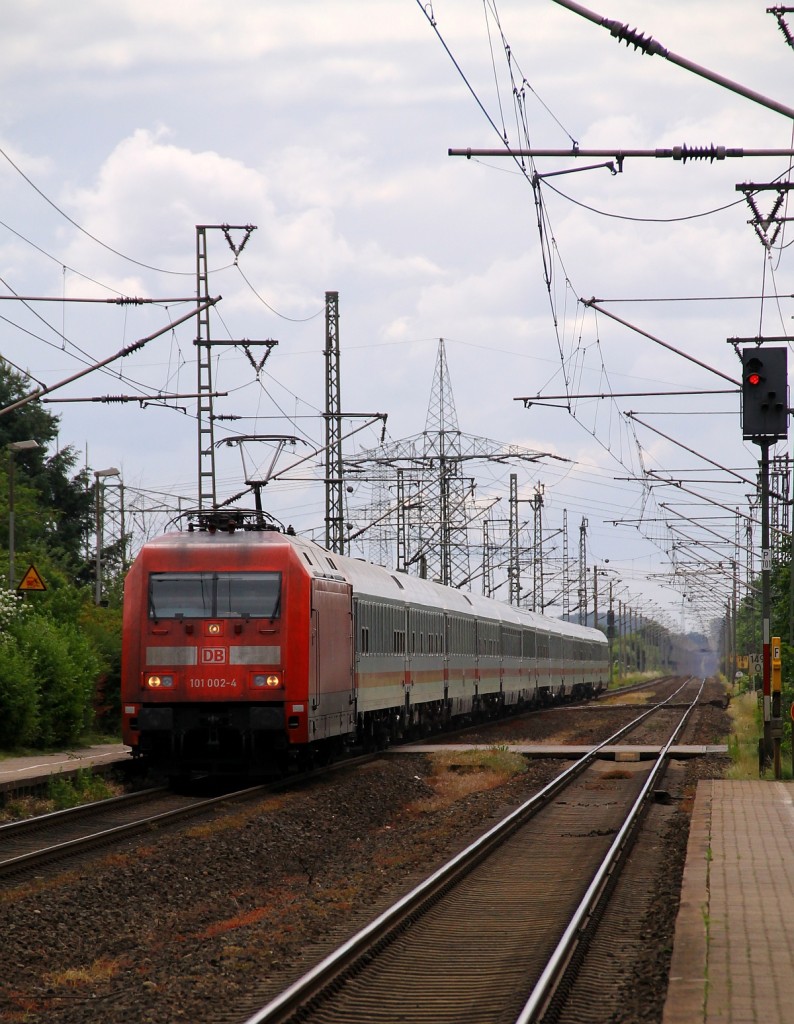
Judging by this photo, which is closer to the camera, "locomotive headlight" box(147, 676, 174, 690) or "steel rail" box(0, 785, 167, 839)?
"steel rail" box(0, 785, 167, 839)

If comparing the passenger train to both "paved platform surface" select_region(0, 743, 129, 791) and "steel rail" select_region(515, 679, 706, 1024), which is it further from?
"steel rail" select_region(515, 679, 706, 1024)

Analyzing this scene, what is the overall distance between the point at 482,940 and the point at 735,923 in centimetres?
169

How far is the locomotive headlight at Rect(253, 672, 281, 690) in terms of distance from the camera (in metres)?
19.5

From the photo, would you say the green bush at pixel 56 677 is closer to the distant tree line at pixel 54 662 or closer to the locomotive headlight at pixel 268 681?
the distant tree line at pixel 54 662

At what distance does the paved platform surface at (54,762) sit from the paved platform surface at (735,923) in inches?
331

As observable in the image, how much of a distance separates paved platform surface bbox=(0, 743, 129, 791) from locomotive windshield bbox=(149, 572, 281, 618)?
260 cm

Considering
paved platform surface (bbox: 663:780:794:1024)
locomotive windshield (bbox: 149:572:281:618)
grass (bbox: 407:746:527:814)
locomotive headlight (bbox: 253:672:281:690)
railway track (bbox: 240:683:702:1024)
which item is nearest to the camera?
paved platform surface (bbox: 663:780:794:1024)

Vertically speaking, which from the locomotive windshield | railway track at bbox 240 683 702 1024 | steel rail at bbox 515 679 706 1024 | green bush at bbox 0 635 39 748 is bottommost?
railway track at bbox 240 683 702 1024

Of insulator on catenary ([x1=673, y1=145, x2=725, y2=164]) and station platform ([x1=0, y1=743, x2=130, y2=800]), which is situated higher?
insulator on catenary ([x1=673, y1=145, x2=725, y2=164])

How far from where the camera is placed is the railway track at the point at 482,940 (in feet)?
27.4

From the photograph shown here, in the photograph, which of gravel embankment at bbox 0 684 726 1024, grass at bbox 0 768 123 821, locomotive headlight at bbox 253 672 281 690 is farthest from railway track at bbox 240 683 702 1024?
grass at bbox 0 768 123 821

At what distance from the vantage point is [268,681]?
64.2ft

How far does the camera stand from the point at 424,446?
157ft

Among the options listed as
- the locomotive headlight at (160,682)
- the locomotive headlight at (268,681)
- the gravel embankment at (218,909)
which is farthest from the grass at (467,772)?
the locomotive headlight at (160,682)
